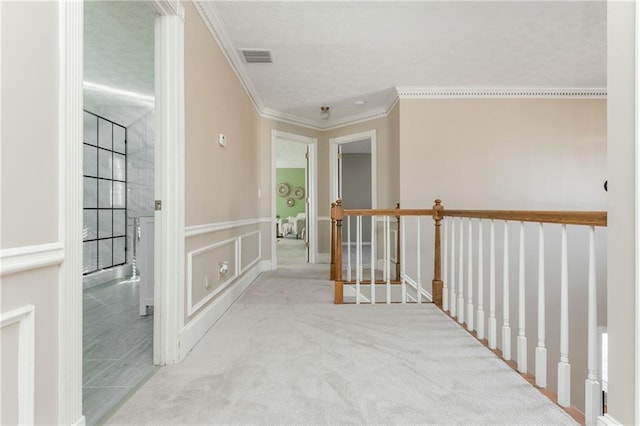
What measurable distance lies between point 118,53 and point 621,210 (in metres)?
3.74

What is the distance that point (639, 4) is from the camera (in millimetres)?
996

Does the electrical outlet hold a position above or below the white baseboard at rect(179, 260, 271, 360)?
above

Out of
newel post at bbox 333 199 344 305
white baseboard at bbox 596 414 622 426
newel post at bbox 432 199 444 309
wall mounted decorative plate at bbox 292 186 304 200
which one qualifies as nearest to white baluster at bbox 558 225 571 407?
white baseboard at bbox 596 414 622 426

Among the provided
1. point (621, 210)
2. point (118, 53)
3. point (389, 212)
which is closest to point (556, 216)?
point (621, 210)

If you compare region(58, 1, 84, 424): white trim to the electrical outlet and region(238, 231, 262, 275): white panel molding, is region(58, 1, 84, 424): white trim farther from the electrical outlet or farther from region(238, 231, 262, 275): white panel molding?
region(238, 231, 262, 275): white panel molding

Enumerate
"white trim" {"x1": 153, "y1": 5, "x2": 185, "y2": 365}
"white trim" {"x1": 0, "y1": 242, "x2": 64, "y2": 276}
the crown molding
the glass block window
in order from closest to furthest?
"white trim" {"x1": 0, "y1": 242, "x2": 64, "y2": 276} → "white trim" {"x1": 153, "y1": 5, "x2": 185, "y2": 365} → the crown molding → the glass block window

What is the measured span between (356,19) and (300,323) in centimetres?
244

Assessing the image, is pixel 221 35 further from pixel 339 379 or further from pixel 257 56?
pixel 339 379

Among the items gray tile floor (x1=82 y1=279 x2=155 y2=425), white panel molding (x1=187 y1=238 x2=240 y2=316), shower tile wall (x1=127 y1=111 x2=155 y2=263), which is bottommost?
gray tile floor (x1=82 y1=279 x2=155 y2=425)

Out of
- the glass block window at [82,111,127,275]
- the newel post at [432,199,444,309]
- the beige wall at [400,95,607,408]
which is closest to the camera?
the newel post at [432,199,444,309]

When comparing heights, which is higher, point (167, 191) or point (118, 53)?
point (118, 53)

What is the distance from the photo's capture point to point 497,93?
4.14m

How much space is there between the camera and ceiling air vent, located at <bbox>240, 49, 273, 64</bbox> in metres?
3.09

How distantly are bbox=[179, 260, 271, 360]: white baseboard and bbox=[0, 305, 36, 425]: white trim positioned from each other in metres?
0.97
